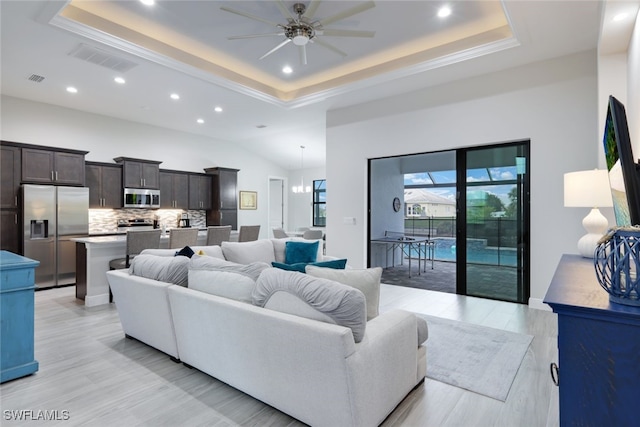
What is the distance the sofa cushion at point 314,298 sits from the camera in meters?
1.69

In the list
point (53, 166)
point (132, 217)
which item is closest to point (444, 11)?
point (53, 166)

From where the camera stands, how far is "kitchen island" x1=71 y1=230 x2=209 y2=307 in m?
4.46

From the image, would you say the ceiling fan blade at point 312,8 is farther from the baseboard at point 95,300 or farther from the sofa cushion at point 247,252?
the baseboard at point 95,300

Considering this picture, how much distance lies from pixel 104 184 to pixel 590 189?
303 inches

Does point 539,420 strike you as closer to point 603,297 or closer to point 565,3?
point 603,297

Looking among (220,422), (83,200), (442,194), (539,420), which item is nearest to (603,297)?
(539,420)

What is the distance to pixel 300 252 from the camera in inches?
177

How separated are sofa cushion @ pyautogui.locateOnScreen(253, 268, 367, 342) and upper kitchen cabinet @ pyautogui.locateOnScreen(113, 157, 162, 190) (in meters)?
6.10

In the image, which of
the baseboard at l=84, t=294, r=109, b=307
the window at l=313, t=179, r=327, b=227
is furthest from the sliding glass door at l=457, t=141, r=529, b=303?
the window at l=313, t=179, r=327, b=227

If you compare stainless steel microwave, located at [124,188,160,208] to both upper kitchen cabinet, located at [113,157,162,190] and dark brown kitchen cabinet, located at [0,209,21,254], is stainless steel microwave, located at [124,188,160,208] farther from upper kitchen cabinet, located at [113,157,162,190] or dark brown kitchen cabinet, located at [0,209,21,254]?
dark brown kitchen cabinet, located at [0,209,21,254]

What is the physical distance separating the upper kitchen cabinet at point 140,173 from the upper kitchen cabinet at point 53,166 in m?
0.84

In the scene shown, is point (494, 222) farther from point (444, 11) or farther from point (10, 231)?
point (10, 231)

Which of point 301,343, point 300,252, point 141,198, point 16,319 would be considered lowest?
point 16,319

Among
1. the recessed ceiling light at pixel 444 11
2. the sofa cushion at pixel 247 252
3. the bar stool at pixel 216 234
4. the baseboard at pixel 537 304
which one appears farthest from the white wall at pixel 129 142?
the baseboard at pixel 537 304
